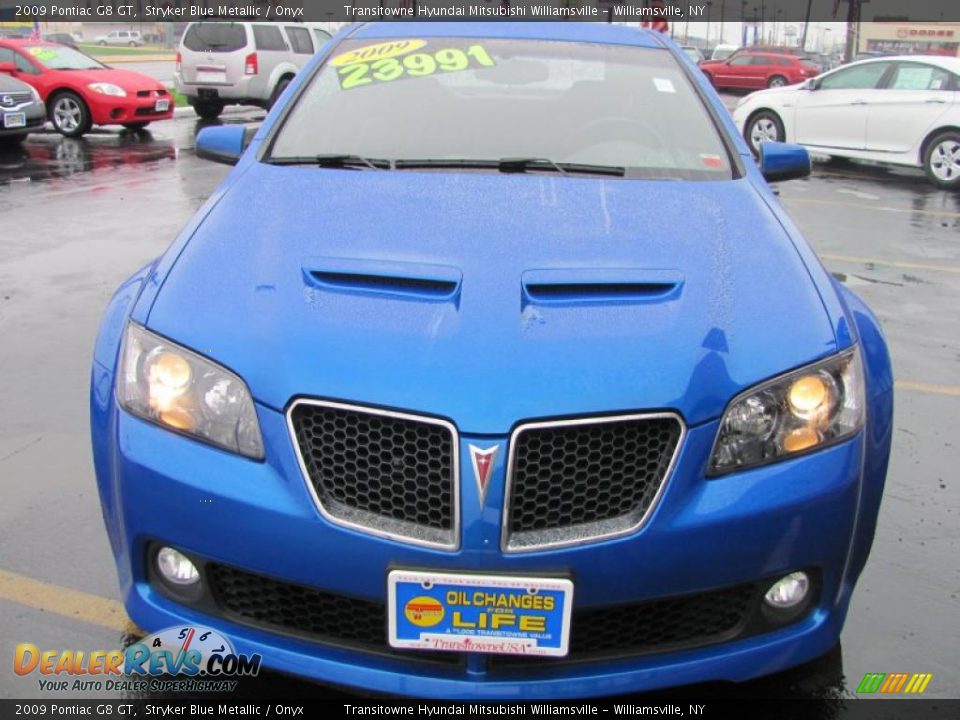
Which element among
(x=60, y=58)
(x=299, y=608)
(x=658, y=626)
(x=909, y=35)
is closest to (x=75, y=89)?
(x=60, y=58)

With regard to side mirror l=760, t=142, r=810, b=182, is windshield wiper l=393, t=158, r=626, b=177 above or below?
above

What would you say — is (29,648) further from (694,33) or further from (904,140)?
(694,33)

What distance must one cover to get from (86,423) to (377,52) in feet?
6.21

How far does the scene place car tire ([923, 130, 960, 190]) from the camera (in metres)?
11.7

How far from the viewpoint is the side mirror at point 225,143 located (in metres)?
3.88

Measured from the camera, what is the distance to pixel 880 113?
1245cm

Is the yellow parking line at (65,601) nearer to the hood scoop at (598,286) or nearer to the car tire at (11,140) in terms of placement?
the hood scoop at (598,286)

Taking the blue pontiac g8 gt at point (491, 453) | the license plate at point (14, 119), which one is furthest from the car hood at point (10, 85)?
the blue pontiac g8 gt at point (491, 453)

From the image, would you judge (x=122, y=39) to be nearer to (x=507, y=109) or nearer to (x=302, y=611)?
(x=507, y=109)

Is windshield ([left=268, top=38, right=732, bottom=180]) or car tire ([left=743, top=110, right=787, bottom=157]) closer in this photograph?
windshield ([left=268, top=38, right=732, bottom=180])

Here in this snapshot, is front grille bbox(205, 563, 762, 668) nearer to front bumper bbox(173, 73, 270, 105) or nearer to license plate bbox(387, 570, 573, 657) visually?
license plate bbox(387, 570, 573, 657)

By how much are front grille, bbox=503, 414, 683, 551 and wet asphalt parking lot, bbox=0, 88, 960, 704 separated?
30.0 inches

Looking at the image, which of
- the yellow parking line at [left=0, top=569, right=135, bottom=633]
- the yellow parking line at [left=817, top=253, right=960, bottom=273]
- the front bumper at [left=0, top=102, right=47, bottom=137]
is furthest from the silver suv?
the yellow parking line at [left=0, top=569, right=135, bottom=633]

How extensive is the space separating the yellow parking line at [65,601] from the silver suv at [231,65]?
1625 cm
